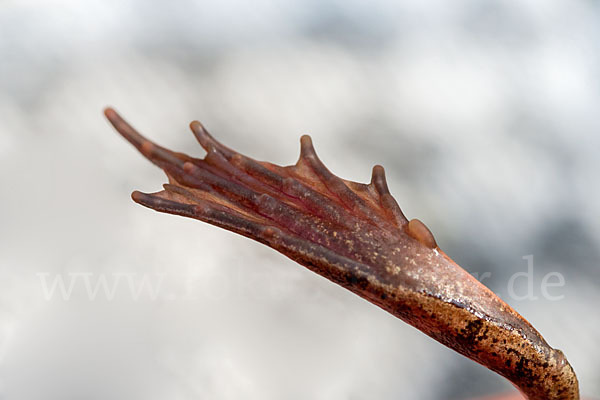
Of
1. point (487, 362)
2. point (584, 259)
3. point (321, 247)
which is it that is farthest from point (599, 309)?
point (321, 247)

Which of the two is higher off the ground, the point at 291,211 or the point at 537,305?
the point at 537,305

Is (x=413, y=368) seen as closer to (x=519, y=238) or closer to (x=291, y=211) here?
(x=519, y=238)

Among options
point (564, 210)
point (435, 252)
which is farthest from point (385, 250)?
point (564, 210)

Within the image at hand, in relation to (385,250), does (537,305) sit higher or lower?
higher

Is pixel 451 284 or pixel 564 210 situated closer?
pixel 451 284

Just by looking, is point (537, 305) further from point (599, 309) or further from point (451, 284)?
point (451, 284)

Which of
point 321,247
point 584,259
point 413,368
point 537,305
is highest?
point 584,259
